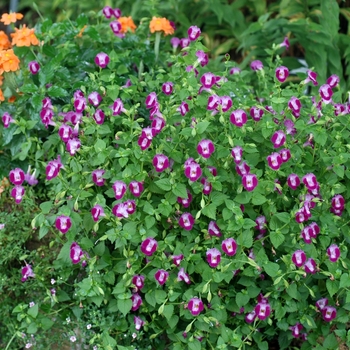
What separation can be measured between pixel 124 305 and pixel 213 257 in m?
0.35

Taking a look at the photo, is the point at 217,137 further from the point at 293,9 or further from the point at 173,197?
the point at 293,9

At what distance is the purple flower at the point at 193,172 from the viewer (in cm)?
255

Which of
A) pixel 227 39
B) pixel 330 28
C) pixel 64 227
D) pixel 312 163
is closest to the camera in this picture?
pixel 64 227

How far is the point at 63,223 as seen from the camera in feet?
8.57

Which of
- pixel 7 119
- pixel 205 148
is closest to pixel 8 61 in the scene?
pixel 7 119

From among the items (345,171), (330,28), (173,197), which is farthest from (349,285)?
(330,28)

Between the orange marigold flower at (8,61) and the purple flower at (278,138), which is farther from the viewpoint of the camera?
the orange marigold flower at (8,61)

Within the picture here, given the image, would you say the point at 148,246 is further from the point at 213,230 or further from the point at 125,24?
the point at 125,24

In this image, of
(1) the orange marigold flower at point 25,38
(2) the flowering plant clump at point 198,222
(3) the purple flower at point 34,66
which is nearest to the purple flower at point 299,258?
(2) the flowering plant clump at point 198,222

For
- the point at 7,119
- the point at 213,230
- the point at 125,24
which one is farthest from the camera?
the point at 125,24

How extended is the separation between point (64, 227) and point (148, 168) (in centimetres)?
38

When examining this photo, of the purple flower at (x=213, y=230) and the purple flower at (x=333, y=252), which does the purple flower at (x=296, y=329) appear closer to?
the purple flower at (x=333, y=252)

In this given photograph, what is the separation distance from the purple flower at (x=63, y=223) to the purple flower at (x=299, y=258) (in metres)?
0.78

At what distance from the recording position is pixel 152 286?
2734 millimetres
